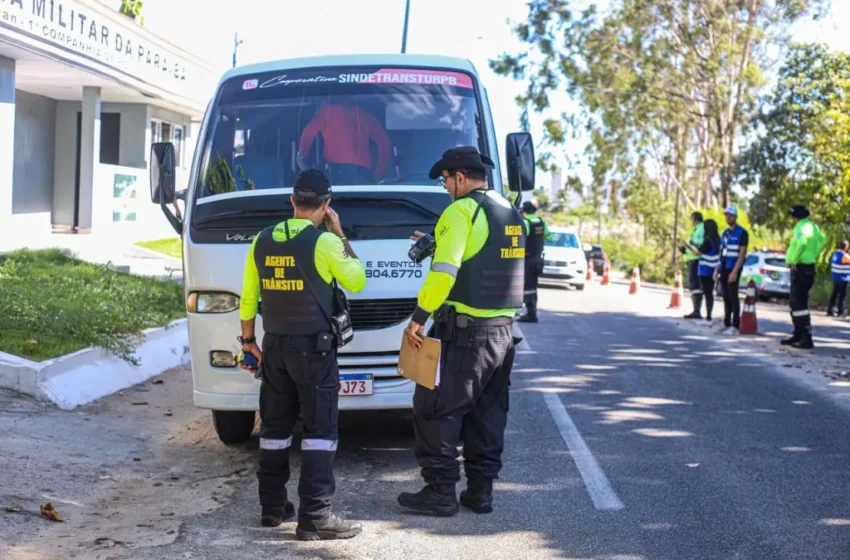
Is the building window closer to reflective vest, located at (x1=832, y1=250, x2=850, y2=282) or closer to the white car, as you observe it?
the white car

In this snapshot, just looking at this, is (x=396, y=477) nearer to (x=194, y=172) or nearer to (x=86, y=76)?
(x=194, y=172)

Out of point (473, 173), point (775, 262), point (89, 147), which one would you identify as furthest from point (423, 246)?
point (775, 262)

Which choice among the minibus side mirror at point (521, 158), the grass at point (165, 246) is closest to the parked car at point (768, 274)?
the grass at point (165, 246)

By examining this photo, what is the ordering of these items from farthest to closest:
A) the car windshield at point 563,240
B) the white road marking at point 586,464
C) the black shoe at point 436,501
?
the car windshield at point 563,240, the white road marking at point 586,464, the black shoe at point 436,501

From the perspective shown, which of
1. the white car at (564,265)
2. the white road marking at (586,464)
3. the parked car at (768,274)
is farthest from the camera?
the parked car at (768,274)

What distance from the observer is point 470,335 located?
5.78 metres

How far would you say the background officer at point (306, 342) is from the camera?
5422mm

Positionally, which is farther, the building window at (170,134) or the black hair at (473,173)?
the building window at (170,134)

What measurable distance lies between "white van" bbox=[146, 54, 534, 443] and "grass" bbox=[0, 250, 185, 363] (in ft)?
7.10

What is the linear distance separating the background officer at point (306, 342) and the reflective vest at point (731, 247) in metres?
11.0

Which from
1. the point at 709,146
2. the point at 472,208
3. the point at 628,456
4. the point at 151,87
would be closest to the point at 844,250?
the point at 151,87

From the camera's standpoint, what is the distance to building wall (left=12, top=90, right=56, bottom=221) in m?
22.3

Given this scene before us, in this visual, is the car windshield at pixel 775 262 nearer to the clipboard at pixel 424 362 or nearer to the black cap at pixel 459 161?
the black cap at pixel 459 161

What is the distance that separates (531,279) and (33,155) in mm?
12435
